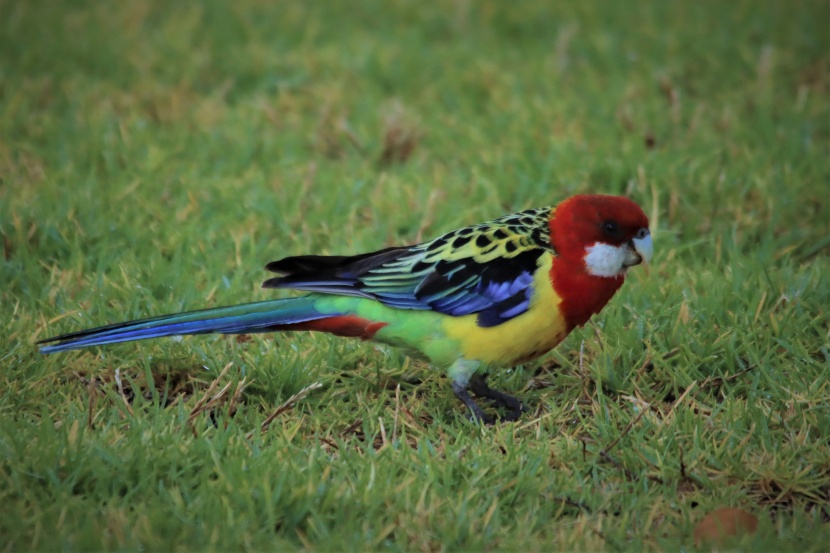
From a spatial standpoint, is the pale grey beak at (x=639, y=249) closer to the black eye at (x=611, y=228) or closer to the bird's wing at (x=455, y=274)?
the black eye at (x=611, y=228)

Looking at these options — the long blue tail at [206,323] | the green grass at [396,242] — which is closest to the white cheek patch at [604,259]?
the green grass at [396,242]

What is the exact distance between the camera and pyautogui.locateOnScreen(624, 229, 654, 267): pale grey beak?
149 inches

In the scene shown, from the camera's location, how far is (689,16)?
7.52 meters

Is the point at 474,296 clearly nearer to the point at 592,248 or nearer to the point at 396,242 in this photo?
the point at 592,248

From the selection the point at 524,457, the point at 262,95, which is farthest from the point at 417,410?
the point at 262,95

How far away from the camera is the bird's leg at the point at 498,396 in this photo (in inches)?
150

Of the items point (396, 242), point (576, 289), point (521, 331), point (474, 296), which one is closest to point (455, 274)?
point (474, 296)

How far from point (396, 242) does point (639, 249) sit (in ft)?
5.00

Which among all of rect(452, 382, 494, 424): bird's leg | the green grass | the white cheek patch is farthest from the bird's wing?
the green grass

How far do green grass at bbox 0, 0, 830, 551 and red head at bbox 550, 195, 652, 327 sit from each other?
36 centimetres

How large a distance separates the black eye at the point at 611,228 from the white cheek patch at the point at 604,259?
0.05 m

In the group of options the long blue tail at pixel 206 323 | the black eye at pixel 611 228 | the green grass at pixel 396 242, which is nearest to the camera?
the green grass at pixel 396 242

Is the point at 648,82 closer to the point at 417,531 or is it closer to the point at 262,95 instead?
the point at 262,95

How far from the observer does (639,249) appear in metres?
3.77
